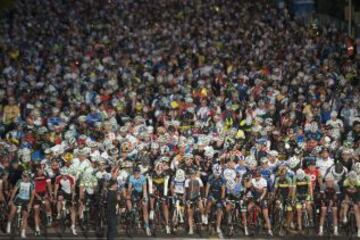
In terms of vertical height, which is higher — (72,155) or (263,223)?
(72,155)

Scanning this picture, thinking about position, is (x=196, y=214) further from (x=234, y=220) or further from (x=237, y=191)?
(x=237, y=191)

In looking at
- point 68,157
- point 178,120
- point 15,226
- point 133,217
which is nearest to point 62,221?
point 15,226

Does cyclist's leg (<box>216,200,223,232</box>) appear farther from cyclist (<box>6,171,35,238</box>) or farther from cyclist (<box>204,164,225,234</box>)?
cyclist (<box>6,171,35,238</box>)

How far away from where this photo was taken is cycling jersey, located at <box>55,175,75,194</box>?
21438 millimetres

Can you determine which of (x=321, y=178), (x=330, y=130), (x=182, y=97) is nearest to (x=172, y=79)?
(x=182, y=97)

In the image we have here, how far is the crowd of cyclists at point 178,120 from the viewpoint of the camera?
2116 cm

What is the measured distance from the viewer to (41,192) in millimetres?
21234

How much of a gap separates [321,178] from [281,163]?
43.6 inches

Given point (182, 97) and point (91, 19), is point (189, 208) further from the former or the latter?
point (91, 19)

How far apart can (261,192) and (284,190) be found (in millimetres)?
601

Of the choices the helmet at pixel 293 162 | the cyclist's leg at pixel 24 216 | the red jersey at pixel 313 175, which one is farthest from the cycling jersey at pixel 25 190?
the red jersey at pixel 313 175

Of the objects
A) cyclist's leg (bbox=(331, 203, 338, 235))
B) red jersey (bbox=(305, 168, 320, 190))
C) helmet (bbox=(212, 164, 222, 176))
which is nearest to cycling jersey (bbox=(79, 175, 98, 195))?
helmet (bbox=(212, 164, 222, 176))

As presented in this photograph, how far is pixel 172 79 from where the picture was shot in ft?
93.5

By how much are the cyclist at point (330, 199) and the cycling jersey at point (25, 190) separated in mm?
7423
